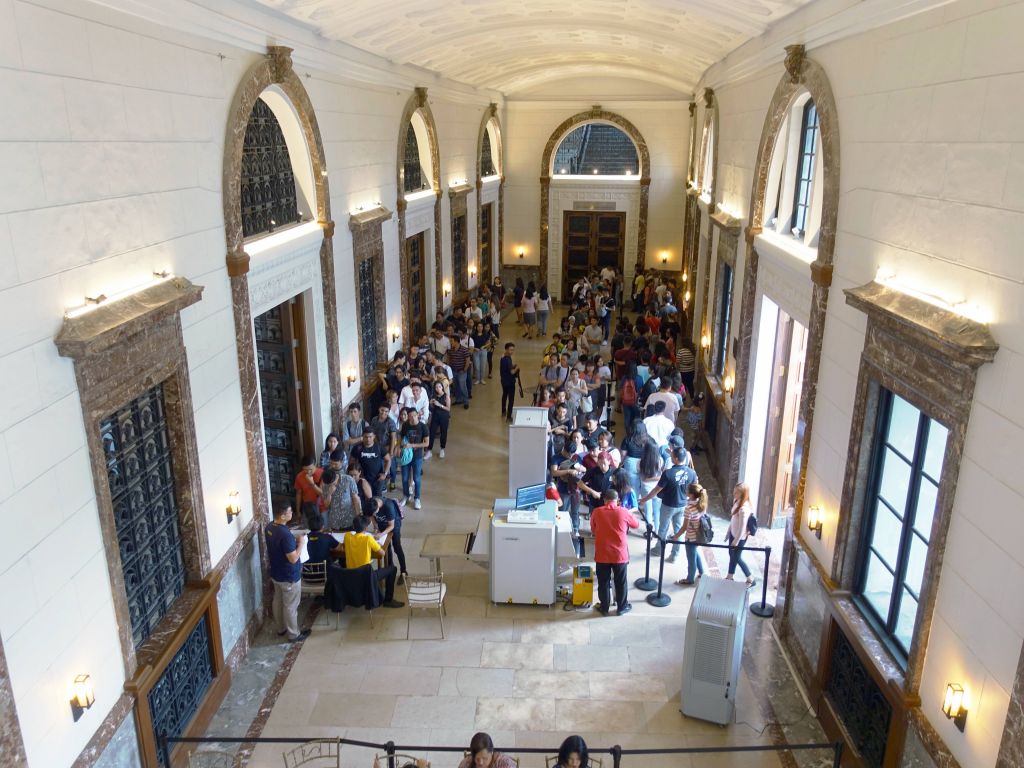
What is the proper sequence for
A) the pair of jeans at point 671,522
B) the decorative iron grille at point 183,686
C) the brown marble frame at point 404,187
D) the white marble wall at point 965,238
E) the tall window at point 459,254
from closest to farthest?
the white marble wall at point 965,238
the decorative iron grille at point 183,686
the pair of jeans at point 671,522
the brown marble frame at point 404,187
the tall window at point 459,254

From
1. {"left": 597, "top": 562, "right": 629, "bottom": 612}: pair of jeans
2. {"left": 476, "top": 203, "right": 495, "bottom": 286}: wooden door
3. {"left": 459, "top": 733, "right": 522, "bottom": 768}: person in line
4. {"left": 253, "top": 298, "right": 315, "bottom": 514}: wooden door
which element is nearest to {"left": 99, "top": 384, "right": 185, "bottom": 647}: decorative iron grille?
{"left": 459, "top": 733, "right": 522, "bottom": 768}: person in line

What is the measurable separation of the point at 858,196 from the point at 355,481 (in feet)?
18.6

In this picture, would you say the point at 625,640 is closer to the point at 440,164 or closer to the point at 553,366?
the point at 553,366

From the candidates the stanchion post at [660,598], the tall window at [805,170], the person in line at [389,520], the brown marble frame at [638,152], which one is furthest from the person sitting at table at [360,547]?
the brown marble frame at [638,152]

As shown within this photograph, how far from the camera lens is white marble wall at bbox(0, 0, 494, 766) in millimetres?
4332

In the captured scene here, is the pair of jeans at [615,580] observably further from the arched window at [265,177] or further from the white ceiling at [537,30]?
the white ceiling at [537,30]

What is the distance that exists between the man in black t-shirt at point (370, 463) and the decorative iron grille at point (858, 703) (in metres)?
5.16

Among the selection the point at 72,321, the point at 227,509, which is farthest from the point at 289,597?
the point at 72,321

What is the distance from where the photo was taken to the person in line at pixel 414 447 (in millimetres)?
10391

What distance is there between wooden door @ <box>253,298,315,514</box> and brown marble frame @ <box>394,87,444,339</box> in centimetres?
402

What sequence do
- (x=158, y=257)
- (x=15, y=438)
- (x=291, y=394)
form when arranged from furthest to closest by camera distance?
1. (x=291, y=394)
2. (x=158, y=257)
3. (x=15, y=438)

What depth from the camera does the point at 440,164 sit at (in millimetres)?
15727

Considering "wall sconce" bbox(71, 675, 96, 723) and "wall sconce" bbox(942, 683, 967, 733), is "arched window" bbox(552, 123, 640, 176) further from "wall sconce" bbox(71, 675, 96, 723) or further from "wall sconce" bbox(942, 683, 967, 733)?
"wall sconce" bbox(71, 675, 96, 723)

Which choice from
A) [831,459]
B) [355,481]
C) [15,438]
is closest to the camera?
[15,438]
